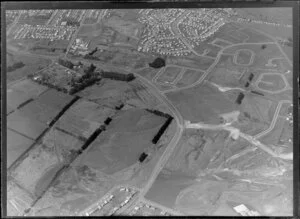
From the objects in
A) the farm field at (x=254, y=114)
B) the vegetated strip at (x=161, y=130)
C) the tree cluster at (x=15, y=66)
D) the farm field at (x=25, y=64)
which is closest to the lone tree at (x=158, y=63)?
the vegetated strip at (x=161, y=130)

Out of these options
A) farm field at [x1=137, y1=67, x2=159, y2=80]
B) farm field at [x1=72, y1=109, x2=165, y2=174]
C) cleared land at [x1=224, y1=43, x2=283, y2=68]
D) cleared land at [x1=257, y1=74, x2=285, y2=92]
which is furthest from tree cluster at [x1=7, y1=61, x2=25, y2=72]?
cleared land at [x1=257, y1=74, x2=285, y2=92]

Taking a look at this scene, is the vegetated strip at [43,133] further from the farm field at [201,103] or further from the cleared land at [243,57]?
the cleared land at [243,57]

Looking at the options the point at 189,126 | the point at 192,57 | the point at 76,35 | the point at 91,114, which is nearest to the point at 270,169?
the point at 189,126

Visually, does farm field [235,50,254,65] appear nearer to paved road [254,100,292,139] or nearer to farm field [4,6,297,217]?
farm field [4,6,297,217]

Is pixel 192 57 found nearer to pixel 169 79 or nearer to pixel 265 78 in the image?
pixel 169 79

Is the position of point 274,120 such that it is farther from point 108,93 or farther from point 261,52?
point 108,93

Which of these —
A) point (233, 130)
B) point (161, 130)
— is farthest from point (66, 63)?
point (233, 130)

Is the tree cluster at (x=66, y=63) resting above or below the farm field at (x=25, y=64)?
below

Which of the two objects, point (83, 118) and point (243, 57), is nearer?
point (83, 118)

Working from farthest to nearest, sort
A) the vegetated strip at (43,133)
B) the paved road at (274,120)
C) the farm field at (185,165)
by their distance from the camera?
the paved road at (274,120)
the vegetated strip at (43,133)
the farm field at (185,165)

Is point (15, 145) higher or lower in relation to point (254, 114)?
higher

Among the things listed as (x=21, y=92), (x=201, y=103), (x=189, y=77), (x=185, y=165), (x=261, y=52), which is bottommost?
(x=185, y=165)
